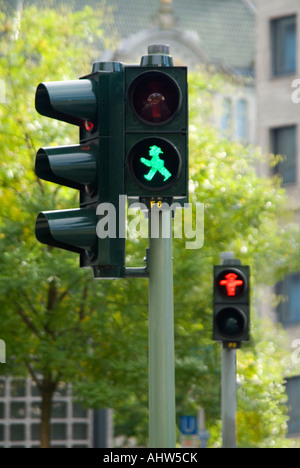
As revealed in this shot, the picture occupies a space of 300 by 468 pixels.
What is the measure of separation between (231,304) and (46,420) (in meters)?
10.9

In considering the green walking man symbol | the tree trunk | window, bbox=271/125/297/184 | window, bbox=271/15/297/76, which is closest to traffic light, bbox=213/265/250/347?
the green walking man symbol

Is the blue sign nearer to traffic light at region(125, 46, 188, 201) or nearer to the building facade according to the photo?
the building facade

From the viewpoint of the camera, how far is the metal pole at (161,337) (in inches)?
224

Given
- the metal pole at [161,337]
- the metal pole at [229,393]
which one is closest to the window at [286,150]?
the metal pole at [229,393]

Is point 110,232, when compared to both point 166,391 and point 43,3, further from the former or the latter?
point 43,3

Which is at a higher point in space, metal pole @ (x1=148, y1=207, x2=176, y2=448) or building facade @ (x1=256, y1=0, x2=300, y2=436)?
building facade @ (x1=256, y1=0, x2=300, y2=436)

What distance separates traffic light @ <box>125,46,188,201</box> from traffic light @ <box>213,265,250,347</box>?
16.1ft

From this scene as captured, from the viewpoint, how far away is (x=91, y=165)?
18.7 feet

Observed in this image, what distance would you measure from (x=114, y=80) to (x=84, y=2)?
1633 inches

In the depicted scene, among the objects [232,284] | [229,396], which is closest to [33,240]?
[229,396]

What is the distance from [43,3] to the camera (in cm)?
4334

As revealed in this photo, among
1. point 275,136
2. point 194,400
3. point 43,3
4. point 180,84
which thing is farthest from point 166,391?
point 43,3

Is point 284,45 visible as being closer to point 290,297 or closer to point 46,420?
point 290,297

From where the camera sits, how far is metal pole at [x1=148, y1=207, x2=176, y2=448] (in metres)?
5.68
